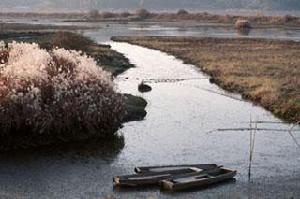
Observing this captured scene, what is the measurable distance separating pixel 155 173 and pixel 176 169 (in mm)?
988

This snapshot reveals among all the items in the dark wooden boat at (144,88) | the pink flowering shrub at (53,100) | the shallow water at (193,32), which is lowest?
the shallow water at (193,32)

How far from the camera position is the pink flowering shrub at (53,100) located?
27766 mm

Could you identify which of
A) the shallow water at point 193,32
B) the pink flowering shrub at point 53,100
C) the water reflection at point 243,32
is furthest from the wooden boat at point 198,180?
the water reflection at point 243,32

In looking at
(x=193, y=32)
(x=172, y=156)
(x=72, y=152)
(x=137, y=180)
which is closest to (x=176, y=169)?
(x=137, y=180)

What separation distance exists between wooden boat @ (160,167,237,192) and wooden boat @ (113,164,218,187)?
10.8 inches

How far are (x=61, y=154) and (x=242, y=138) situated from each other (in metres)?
9.56

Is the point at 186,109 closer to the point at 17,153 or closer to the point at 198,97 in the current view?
the point at 198,97

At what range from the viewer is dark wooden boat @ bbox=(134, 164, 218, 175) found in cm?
2389

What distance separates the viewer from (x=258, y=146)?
1142 inches

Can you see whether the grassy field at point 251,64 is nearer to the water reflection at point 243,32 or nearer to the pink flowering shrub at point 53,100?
the pink flowering shrub at point 53,100

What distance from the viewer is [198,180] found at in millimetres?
22828

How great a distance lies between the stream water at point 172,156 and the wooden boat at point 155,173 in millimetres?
455

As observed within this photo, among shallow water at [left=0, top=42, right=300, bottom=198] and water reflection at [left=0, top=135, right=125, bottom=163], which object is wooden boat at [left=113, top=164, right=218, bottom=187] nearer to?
shallow water at [left=0, top=42, right=300, bottom=198]

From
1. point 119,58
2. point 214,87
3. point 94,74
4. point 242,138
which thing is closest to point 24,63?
point 94,74
